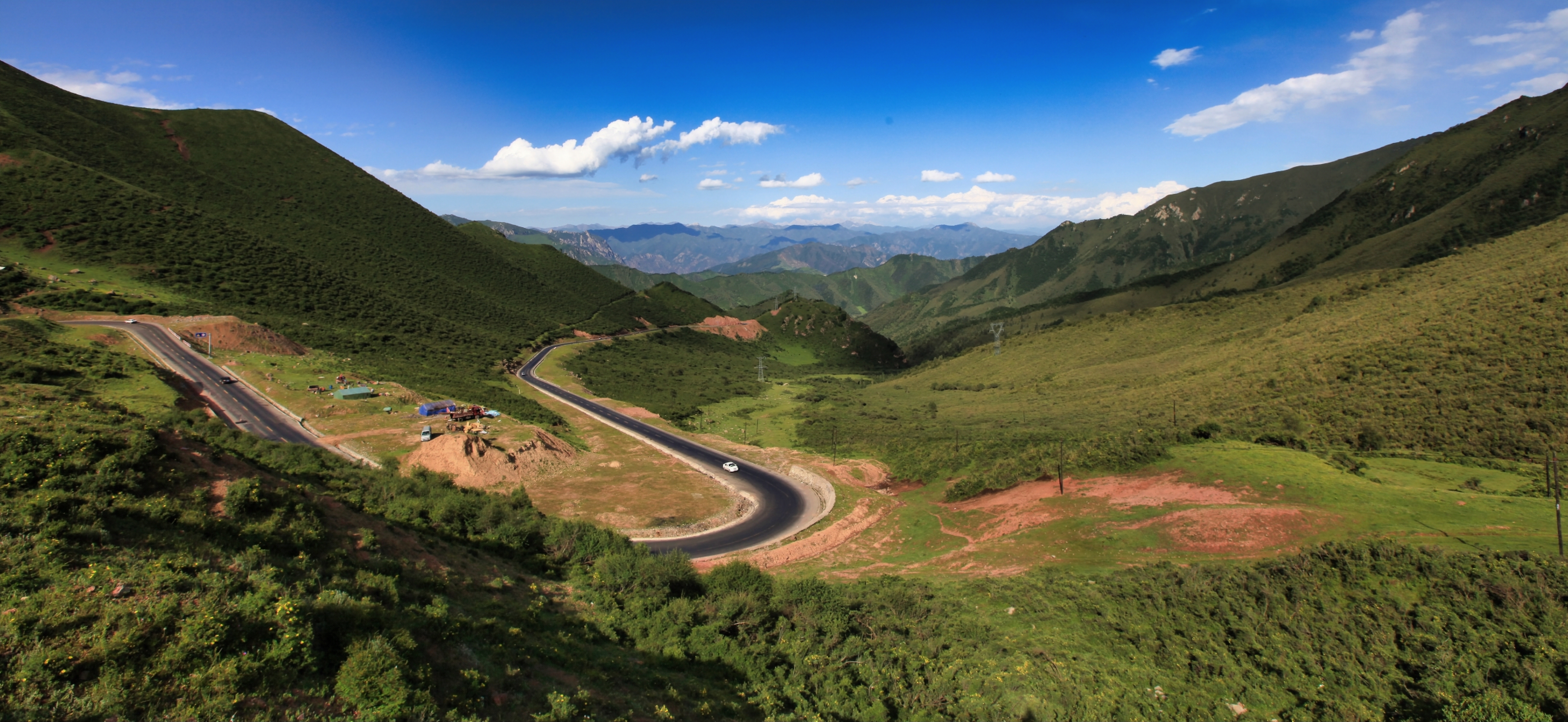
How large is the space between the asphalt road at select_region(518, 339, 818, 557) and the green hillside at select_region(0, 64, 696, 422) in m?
11.5

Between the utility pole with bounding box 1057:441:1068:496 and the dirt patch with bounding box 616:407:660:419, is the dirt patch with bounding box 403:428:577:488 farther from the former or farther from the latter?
the utility pole with bounding box 1057:441:1068:496

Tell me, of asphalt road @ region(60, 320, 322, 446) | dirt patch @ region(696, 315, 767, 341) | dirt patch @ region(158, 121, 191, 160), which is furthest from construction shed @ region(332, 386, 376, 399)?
dirt patch @ region(696, 315, 767, 341)

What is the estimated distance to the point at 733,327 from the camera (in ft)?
570

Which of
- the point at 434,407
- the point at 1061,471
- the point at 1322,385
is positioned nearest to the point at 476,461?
the point at 434,407

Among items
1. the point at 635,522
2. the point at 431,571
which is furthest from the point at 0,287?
the point at 431,571

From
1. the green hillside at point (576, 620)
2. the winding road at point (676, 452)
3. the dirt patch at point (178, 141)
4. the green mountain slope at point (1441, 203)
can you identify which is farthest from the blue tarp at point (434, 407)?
the green mountain slope at point (1441, 203)

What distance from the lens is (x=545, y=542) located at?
1097 inches

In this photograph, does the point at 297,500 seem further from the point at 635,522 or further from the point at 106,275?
the point at 106,275

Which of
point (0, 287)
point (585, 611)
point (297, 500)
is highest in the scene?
point (0, 287)

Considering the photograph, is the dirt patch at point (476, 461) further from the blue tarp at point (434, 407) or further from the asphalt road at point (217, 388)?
the blue tarp at point (434, 407)

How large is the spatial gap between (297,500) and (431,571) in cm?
497

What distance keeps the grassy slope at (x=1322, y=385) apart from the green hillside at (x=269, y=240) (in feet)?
156

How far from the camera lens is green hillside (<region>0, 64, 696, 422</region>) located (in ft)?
236

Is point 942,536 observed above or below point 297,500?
below
